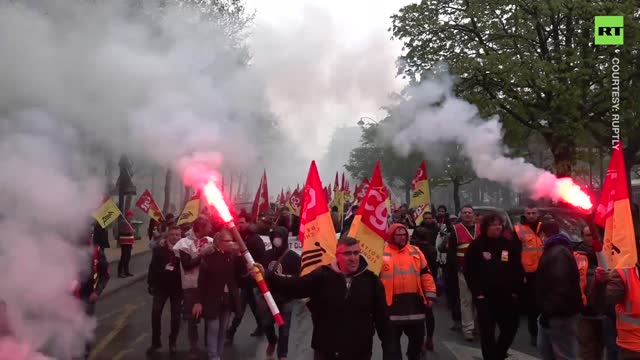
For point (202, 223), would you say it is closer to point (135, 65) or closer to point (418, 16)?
point (135, 65)

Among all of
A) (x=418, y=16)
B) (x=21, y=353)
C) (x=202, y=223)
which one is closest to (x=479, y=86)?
(x=418, y=16)

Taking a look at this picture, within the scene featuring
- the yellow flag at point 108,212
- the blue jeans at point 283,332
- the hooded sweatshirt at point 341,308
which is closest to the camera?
the hooded sweatshirt at point 341,308

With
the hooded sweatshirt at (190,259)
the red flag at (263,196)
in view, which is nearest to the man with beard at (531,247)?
the hooded sweatshirt at (190,259)

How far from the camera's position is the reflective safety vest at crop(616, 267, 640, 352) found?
16.8 ft

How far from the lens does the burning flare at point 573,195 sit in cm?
745

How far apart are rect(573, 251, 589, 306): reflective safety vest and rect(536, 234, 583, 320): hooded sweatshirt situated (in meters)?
0.37

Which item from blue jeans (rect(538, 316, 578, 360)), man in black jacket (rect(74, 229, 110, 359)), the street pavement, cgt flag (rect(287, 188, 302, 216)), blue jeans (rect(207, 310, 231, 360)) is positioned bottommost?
the street pavement

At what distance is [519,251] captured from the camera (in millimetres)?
7516

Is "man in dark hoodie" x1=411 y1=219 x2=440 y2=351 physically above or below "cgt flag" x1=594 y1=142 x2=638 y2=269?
below

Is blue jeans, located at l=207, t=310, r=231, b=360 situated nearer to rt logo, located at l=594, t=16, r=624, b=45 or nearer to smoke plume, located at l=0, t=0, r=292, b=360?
smoke plume, located at l=0, t=0, r=292, b=360

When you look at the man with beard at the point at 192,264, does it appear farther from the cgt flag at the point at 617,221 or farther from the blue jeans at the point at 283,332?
the cgt flag at the point at 617,221

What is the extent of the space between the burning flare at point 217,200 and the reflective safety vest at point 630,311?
3197 millimetres

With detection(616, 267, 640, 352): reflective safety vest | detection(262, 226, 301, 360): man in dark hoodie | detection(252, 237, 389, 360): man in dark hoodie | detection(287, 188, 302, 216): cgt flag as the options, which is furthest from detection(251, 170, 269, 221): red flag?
detection(616, 267, 640, 352): reflective safety vest

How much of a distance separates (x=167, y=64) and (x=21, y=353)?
4.19 m
